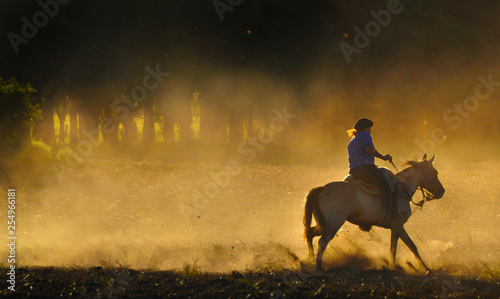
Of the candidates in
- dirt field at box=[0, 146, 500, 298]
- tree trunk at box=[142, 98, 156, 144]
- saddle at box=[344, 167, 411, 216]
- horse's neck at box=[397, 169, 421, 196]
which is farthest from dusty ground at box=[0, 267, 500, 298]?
tree trunk at box=[142, 98, 156, 144]

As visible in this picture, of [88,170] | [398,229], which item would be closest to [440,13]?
[88,170]

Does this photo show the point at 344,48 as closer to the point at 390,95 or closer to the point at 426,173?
the point at 390,95

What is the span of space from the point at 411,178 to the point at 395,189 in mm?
780

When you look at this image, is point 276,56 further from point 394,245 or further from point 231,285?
point 231,285

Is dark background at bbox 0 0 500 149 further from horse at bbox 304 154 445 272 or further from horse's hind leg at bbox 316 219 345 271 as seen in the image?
horse's hind leg at bbox 316 219 345 271

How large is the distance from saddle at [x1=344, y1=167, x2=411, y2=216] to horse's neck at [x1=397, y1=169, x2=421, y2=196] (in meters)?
0.25

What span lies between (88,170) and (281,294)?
709 inches

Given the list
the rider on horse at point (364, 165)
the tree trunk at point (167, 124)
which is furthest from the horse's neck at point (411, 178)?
the tree trunk at point (167, 124)

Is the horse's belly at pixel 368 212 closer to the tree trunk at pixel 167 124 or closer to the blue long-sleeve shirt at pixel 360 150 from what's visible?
the blue long-sleeve shirt at pixel 360 150

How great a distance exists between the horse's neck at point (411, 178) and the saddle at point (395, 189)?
0.81 ft

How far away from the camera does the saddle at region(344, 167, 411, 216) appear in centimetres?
1023

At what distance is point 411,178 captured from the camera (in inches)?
440

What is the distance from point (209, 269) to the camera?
980 centimetres

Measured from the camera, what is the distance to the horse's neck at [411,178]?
11086 millimetres
